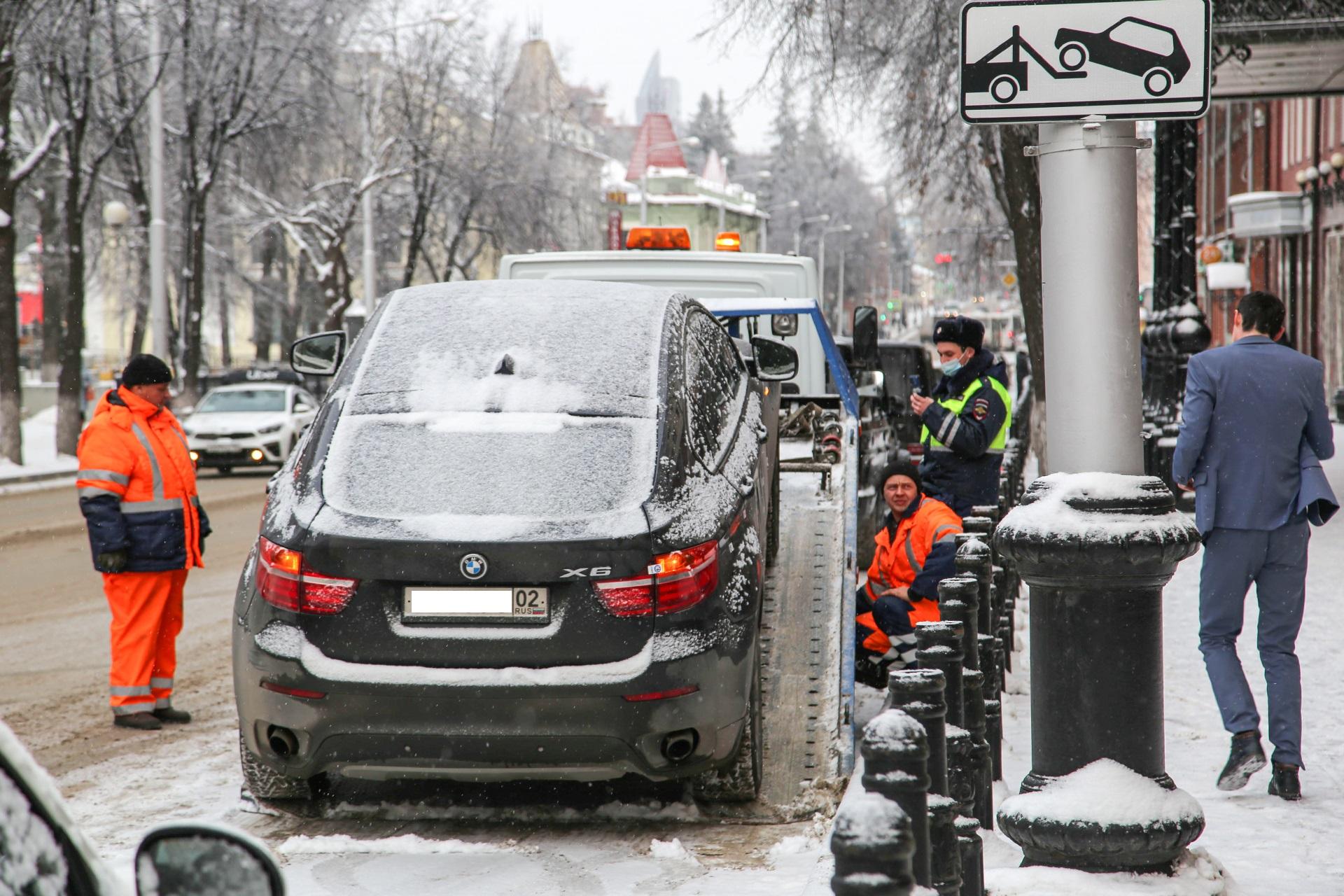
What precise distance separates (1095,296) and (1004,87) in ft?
2.03

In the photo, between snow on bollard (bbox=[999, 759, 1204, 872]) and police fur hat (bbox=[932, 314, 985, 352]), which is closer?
snow on bollard (bbox=[999, 759, 1204, 872])

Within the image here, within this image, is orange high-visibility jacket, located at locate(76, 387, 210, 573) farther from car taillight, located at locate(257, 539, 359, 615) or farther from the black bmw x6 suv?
car taillight, located at locate(257, 539, 359, 615)

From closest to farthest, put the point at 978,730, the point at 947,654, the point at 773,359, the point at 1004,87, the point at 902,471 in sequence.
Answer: the point at 947,654
the point at 1004,87
the point at 978,730
the point at 902,471
the point at 773,359

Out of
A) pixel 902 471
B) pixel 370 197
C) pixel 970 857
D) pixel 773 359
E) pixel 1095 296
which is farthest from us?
pixel 370 197

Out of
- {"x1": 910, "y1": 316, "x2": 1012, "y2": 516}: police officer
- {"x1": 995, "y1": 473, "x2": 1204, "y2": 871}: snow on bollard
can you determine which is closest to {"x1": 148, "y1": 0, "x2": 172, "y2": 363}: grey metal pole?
{"x1": 910, "y1": 316, "x2": 1012, "y2": 516}: police officer

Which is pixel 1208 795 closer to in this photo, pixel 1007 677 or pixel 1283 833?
pixel 1283 833

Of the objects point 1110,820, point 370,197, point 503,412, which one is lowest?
point 1110,820

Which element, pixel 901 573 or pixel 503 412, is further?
pixel 901 573

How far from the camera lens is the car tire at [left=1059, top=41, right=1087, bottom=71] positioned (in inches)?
169

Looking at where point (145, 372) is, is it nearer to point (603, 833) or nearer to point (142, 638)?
point (142, 638)

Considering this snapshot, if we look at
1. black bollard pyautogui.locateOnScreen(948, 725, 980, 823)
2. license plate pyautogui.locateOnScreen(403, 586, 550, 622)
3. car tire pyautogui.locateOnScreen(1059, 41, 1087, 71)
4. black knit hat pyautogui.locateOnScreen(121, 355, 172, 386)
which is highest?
car tire pyautogui.locateOnScreen(1059, 41, 1087, 71)

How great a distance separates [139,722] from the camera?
7180mm

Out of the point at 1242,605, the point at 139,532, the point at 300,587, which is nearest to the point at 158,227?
the point at 139,532

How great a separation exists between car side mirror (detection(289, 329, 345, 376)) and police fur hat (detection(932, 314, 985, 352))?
3105mm
